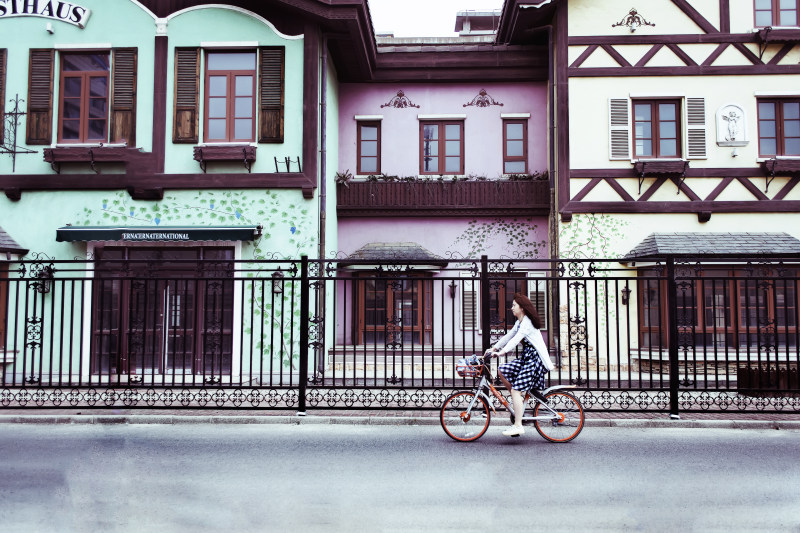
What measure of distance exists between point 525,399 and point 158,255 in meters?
9.18

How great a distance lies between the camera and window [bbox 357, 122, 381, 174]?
16.7m

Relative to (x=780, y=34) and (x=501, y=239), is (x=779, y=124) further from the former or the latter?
(x=501, y=239)

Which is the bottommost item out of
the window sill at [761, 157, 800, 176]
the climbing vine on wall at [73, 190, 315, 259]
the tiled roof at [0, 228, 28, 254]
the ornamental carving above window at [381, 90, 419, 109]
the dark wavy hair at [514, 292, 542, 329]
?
the dark wavy hair at [514, 292, 542, 329]

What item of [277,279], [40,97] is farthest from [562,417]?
[40,97]

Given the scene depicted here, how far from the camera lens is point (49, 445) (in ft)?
25.2

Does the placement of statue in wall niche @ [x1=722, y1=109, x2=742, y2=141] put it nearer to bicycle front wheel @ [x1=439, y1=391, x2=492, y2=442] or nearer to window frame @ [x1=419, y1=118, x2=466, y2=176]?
window frame @ [x1=419, y1=118, x2=466, y2=176]

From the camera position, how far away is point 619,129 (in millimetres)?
14656

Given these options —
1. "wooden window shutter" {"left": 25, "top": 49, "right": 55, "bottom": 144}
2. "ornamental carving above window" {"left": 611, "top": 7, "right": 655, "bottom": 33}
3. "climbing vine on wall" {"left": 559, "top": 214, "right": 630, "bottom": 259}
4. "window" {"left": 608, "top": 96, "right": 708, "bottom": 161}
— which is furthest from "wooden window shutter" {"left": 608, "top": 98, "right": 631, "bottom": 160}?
"wooden window shutter" {"left": 25, "top": 49, "right": 55, "bottom": 144}

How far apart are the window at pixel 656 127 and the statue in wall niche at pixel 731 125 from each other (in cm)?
94

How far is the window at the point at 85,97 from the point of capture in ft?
44.9

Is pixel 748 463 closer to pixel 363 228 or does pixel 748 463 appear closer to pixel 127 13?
pixel 363 228

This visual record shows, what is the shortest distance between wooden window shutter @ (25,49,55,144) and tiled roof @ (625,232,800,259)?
1355 centimetres

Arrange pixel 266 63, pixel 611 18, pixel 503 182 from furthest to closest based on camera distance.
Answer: pixel 503 182, pixel 611 18, pixel 266 63

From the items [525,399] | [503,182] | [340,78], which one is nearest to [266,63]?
[340,78]
